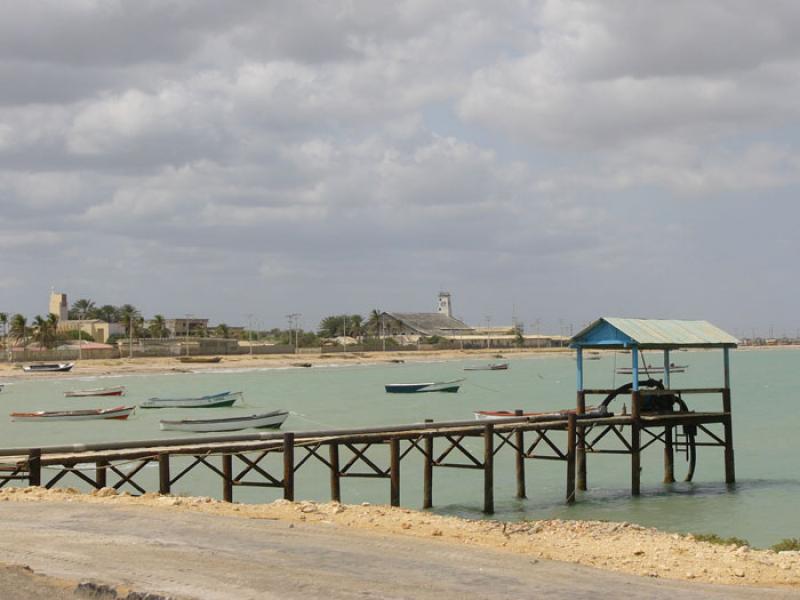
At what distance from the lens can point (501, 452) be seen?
145 ft

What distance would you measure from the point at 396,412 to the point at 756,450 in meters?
31.2

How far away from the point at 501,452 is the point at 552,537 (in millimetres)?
25238

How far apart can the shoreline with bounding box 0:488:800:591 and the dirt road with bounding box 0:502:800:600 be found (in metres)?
0.79

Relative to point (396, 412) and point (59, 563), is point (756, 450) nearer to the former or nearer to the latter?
point (396, 412)

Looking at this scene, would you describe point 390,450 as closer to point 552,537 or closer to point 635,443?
point 635,443

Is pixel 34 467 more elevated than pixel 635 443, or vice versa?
pixel 34 467

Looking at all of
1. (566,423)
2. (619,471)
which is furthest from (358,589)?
(619,471)

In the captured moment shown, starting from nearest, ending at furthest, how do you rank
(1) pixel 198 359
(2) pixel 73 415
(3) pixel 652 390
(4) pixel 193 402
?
(3) pixel 652 390
(2) pixel 73 415
(4) pixel 193 402
(1) pixel 198 359

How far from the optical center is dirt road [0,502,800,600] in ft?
41.8

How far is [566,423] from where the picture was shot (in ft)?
101

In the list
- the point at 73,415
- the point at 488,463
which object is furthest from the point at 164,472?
the point at 73,415

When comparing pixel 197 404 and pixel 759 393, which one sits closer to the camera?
pixel 197 404

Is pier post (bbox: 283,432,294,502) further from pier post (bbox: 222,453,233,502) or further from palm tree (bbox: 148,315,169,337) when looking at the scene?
palm tree (bbox: 148,315,169,337)

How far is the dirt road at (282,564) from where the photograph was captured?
41.8 ft
